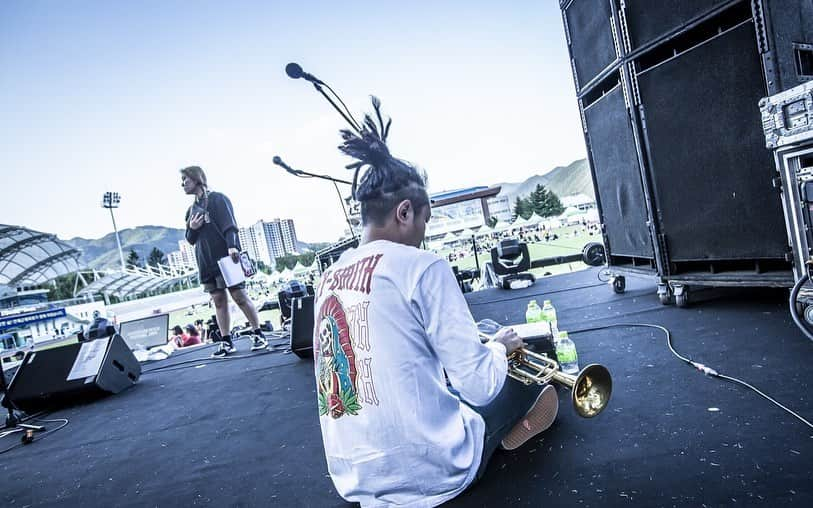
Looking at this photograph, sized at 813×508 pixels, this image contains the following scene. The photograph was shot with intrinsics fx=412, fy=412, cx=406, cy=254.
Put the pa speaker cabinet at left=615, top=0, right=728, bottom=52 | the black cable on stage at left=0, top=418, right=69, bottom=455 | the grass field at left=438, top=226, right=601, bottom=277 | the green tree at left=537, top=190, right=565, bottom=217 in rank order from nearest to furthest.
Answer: the pa speaker cabinet at left=615, top=0, right=728, bottom=52, the black cable on stage at left=0, top=418, right=69, bottom=455, the grass field at left=438, top=226, right=601, bottom=277, the green tree at left=537, top=190, right=565, bottom=217

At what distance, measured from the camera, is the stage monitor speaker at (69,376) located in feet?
12.2

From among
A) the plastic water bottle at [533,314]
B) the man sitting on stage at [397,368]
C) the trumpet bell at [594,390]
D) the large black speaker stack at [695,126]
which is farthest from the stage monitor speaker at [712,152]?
the man sitting on stage at [397,368]

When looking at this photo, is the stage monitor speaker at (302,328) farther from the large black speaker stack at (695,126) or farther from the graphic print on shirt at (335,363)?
the large black speaker stack at (695,126)

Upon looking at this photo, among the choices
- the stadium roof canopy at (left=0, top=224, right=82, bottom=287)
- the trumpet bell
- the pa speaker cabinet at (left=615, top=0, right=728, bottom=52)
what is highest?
the stadium roof canopy at (left=0, top=224, right=82, bottom=287)

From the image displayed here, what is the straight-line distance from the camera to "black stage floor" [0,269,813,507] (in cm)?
129

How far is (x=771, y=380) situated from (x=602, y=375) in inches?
38.9

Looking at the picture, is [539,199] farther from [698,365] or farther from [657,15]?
[698,365]

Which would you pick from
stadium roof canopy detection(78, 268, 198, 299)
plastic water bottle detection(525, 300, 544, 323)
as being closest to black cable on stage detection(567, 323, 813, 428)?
plastic water bottle detection(525, 300, 544, 323)

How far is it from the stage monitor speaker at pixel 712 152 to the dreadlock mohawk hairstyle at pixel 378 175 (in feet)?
8.13

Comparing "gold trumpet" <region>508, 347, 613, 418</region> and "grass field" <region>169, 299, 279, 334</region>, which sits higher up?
"gold trumpet" <region>508, 347, 613, 418</region>

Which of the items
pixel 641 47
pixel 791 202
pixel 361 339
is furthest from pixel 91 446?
pixel 641 47

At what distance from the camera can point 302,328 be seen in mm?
3932

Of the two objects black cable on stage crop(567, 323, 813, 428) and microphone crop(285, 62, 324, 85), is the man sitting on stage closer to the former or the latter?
black cable on stage crop(567, 323, 813, 428)

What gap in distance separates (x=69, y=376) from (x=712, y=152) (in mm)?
5618
